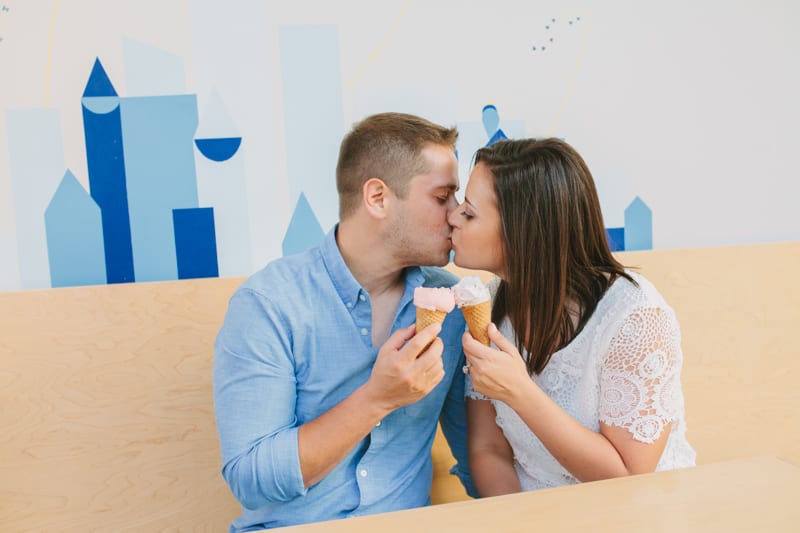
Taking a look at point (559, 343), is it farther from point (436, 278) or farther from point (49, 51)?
point (49, 51)

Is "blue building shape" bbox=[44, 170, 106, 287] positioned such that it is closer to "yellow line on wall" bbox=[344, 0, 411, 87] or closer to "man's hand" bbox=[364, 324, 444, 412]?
"yellow line on wall" bbox=[344, 0, 411, 87]

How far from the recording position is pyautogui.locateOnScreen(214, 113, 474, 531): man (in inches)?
56.0

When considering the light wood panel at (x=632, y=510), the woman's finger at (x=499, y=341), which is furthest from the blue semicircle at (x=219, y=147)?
the light wood panel at (x=632, y=510)

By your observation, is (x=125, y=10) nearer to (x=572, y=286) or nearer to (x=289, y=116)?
(x=289, y=116)

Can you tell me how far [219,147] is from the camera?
2111 mm

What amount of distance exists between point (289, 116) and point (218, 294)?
2.11ft

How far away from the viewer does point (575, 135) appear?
2.46m

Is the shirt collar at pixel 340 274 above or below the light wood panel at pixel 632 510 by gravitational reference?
above

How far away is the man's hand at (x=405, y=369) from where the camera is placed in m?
1.36

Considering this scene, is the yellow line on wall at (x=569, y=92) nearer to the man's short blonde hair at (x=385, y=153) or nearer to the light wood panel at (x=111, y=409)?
the man's short blonde hair at (x=385, y=153)

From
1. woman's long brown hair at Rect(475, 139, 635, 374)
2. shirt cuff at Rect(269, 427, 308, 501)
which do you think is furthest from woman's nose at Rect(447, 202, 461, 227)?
shirt cuff at Rect(269, 427, 308, 501)

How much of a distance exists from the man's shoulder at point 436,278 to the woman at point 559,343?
0.15 meters

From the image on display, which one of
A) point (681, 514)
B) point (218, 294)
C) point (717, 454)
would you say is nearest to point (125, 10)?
point (218, 294)

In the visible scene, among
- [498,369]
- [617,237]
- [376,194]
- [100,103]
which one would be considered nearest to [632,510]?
[498,369]
